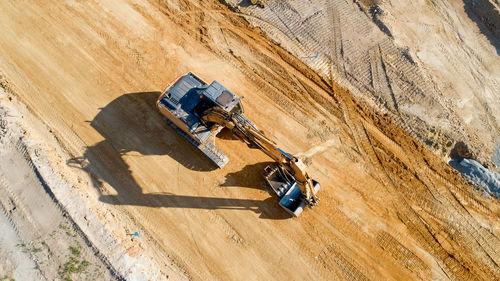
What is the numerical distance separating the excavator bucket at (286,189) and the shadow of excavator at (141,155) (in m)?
0.46

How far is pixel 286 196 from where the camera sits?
40.7 feet

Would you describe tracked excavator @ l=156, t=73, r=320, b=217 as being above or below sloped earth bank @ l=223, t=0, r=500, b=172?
below

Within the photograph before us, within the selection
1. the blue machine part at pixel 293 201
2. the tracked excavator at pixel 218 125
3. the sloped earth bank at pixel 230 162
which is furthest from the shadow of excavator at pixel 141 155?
the tracked excavator at pixel 218 125

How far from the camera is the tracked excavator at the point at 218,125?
1167 cm

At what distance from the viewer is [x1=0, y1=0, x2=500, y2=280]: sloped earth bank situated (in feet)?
39.5

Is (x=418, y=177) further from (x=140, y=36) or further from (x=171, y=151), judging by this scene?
(x=140, y=36)

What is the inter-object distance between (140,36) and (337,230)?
1245cm

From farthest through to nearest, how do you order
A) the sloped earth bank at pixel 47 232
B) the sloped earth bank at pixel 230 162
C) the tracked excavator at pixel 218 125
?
the sloped earth bank at pixel 230 162, the tracked excavator at pixel 218 125, the sloped earth bank at pixel 47 232

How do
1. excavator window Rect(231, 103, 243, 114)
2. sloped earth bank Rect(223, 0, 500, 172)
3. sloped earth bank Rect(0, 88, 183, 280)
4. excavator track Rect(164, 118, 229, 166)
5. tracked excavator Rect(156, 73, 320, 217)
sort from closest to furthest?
sloped earth bank Rect(0, 88, 183, 280) < tracked excavator Rect(156, 73, 320, 217) < excavator window Rect(231, 103, 243, 114) < excavator track Rect(164, 118, 229, 166) < sloped earth bank Rect(223, 0, 500, 172)

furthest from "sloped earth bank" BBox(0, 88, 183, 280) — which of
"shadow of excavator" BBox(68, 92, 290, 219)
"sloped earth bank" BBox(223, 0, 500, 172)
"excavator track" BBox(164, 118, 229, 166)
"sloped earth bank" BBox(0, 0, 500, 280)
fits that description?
"sloped earth bank" BBox(223, 0, 500, 172)

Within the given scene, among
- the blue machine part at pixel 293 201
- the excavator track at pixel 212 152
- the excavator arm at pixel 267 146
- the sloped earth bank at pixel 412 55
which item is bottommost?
the excavator track at pixel 212 152

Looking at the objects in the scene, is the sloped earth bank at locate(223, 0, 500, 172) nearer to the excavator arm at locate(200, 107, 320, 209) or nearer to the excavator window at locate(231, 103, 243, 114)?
the excavator window at locate(231, 103, 243, 114)

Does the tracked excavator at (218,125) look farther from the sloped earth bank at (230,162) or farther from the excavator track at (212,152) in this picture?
the sloped earth bank at (230,162)

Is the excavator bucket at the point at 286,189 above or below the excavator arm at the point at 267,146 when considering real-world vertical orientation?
below
